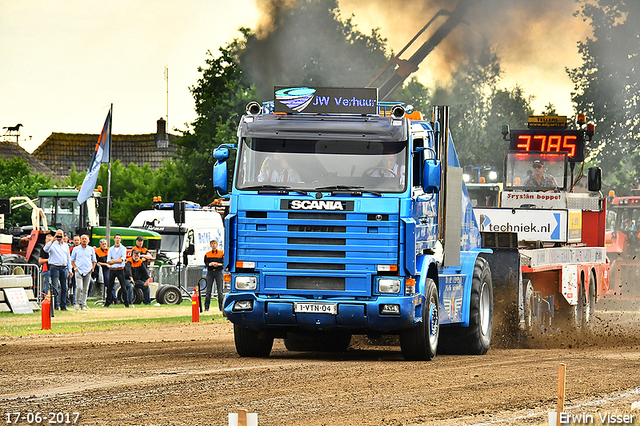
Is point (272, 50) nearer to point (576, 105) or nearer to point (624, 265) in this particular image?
point (624, 265)

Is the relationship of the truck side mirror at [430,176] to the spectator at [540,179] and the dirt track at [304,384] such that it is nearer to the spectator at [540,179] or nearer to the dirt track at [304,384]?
the dirt track at [304,384]

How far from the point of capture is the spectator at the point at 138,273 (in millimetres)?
29609

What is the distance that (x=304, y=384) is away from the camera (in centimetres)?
1084

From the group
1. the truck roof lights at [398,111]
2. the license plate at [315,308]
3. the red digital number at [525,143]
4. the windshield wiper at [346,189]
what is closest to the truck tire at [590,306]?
the red digital number at [525,143]

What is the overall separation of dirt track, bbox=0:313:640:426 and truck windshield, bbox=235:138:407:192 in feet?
6.98

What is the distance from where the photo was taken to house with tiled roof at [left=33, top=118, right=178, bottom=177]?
92.6 m

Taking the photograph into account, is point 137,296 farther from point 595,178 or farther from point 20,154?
point 20,154

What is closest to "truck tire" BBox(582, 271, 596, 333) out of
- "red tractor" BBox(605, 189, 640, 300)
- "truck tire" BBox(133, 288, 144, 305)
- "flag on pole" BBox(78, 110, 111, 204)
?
"red tractor" BBox(605, 189, 640, 300)

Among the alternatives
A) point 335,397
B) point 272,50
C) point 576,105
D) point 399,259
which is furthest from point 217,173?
point 576,105

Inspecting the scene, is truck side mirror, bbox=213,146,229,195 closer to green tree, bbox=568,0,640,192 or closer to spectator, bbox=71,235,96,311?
spectator, bbox=71,235,96,311

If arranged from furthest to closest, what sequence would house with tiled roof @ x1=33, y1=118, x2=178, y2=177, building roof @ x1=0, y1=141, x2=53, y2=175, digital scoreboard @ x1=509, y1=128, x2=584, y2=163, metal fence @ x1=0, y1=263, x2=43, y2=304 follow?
house with tiled roof @ x1=33, y1=118, x2=178, y2=177
building roof @ x1=0, y1=141, x2=53, y2=175
metal fence @ x1=0, y1=263, x2=43, y2=304
digital scoreboard @ x1=509, y1=128, x2=584, y2=163

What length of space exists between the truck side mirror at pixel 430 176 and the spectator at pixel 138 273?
58.4 feet

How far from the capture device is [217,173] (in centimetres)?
1276

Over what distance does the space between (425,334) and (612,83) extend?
36.3 m
